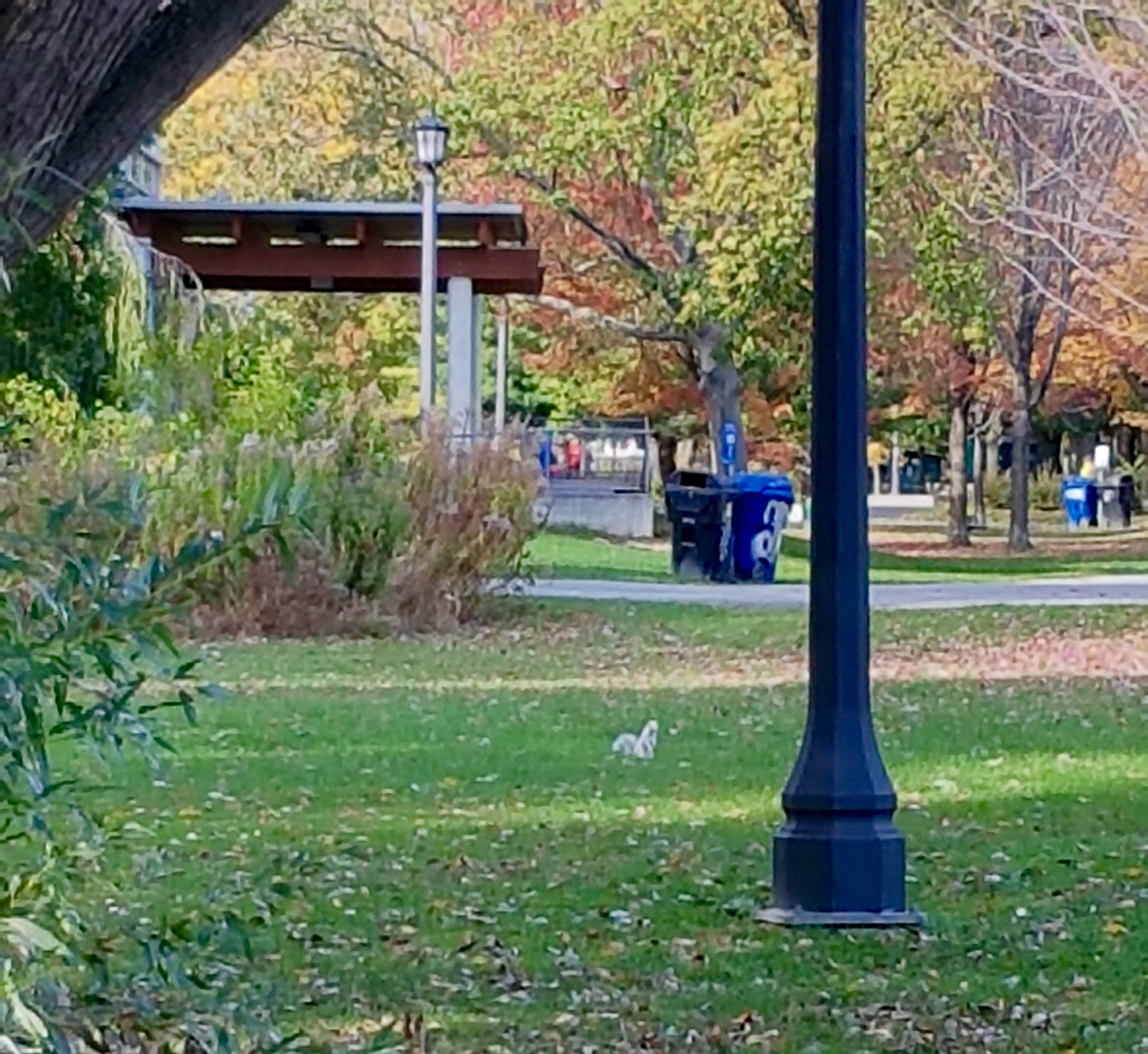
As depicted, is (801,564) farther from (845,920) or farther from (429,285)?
(845,920)

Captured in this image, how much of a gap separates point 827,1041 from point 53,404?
15056mm

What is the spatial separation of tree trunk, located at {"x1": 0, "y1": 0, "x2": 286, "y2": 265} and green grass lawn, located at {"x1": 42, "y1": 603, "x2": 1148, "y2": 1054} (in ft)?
3.48

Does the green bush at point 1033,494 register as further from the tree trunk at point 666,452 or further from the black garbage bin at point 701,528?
the black garbage bin at point 701,528

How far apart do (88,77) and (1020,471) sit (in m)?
35.7

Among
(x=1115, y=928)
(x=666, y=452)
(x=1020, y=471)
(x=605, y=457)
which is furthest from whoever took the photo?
(x=666, y=452)

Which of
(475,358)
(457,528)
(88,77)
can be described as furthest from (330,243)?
(88,77)

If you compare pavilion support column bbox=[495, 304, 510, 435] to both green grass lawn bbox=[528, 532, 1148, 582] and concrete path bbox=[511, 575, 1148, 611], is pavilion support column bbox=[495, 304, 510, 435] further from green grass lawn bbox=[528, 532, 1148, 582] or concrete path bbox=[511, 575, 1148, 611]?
concrete path bbox=[511, 575, 1148, 611]

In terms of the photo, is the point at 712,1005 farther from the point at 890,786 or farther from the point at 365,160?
the point at 365,160

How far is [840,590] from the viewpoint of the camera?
24.7 feet

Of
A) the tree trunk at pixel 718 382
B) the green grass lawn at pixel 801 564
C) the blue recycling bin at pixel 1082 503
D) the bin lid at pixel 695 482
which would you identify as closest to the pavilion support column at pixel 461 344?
the green grass lawn at pixel 801 564

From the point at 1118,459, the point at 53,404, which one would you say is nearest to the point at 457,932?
the point at 53,404

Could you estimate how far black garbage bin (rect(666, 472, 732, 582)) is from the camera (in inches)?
1084

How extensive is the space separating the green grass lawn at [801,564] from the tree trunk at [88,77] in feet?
63.9

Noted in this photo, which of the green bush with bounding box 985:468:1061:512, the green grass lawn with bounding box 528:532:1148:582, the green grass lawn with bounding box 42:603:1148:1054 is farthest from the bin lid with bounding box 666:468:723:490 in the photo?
the green bush with bounding box 985:468:1061:512
